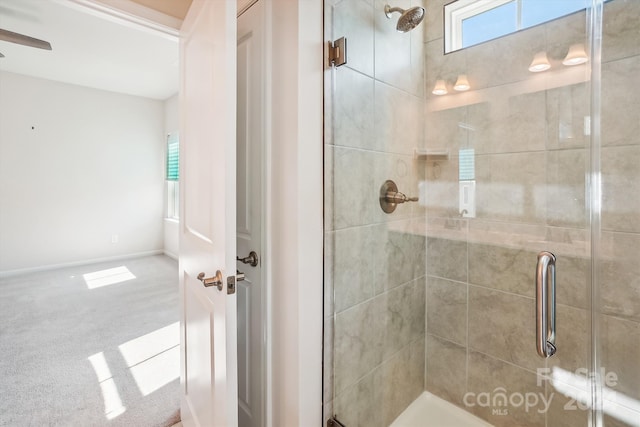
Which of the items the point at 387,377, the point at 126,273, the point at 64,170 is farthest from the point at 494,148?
the point at 64,170

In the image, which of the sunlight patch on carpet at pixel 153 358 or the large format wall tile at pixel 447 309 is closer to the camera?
the large format wall tile at pixel 447 309

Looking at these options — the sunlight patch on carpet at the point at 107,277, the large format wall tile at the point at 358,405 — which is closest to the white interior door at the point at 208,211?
the large format wall tile at the point at 358,405

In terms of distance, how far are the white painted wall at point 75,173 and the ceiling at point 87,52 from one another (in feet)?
1.11

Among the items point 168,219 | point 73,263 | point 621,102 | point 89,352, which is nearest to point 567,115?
point 621,102

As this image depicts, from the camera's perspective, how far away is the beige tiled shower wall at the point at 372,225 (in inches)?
48.8

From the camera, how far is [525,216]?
141 cm

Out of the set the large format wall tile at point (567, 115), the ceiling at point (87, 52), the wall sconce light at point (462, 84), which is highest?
the ceiling at point (87, 52)

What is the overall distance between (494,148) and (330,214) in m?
0.91

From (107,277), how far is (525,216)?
15.5 feet

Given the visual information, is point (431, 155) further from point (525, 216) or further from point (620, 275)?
point (620, 275)

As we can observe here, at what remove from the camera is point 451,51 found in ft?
5.16

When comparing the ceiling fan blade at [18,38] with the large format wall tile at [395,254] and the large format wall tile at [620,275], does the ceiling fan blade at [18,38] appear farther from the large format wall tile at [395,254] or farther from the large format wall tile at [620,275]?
the large format wall tile at [620,275]

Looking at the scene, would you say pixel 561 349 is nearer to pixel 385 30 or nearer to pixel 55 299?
pixel 385 30

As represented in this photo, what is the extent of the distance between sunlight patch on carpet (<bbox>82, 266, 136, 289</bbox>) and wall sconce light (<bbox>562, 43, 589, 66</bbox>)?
470 centimetres
